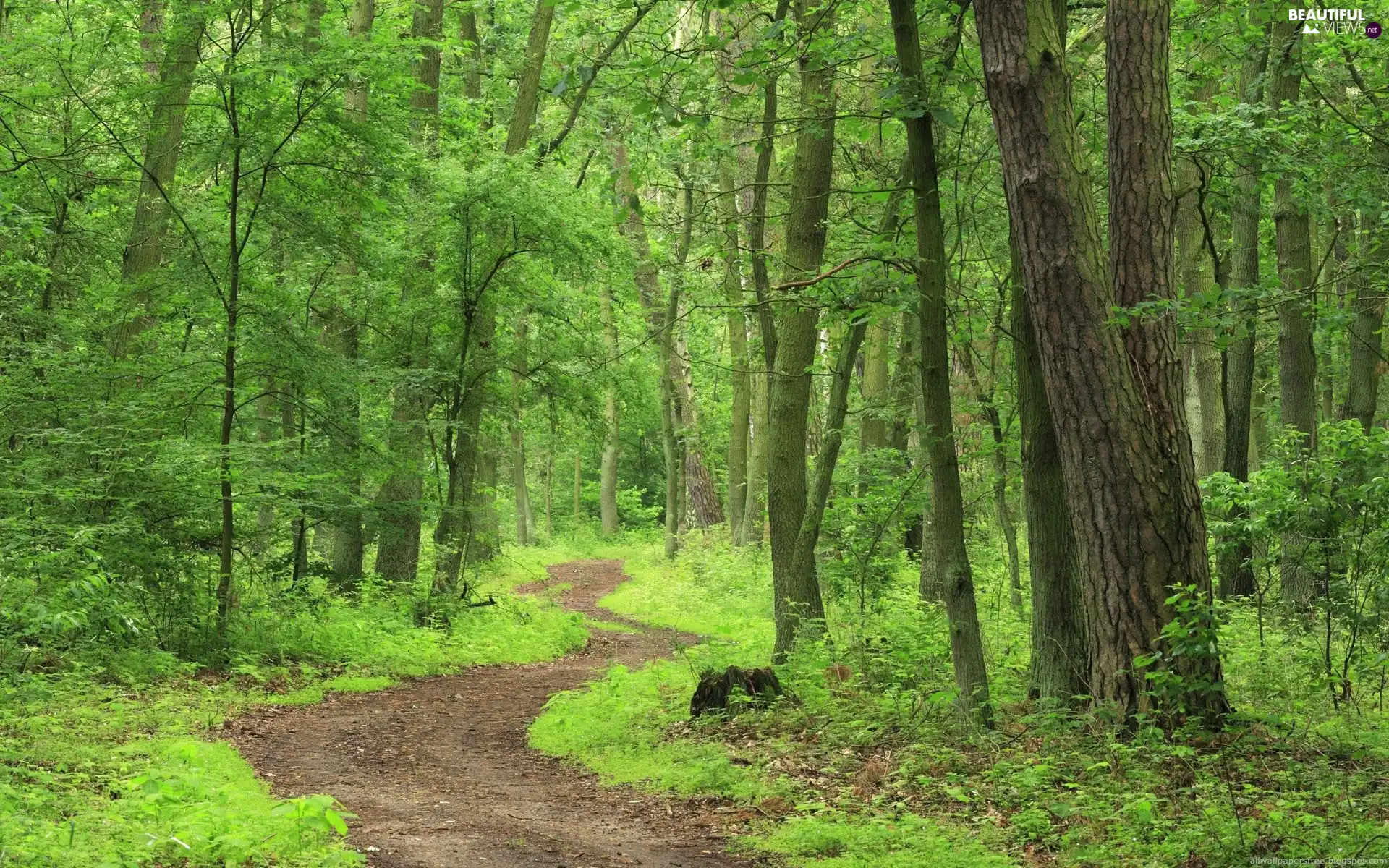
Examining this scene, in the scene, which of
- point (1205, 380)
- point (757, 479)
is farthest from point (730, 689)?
point (757, 479)

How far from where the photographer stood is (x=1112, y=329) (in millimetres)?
6504

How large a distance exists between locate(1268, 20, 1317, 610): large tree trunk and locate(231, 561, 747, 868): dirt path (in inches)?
290

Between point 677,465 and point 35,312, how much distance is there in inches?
673

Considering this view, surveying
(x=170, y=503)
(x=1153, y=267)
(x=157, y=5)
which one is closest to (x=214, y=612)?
(x=170, y=503)

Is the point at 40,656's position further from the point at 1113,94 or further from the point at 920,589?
the point at 920,589

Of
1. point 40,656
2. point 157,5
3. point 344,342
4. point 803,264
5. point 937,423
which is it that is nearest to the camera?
point 937,423

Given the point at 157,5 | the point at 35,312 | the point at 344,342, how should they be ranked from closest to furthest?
the point at 35,312 → the point at 157,5 → the point at 344,342

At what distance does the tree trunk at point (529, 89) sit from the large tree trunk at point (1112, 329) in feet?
35.6

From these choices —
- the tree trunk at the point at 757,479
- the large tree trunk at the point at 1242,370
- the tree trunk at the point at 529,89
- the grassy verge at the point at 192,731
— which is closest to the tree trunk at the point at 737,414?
the tree trunk at the point at 757,479

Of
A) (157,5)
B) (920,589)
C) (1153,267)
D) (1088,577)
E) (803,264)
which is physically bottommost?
(920,589)

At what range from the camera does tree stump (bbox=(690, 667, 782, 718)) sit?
8914 mm

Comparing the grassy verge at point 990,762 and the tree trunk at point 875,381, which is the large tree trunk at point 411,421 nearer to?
the grassy verge at point 990,762

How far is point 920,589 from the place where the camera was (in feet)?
48.1

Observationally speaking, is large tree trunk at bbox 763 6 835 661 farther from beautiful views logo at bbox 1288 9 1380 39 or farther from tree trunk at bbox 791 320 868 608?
beautiful views logo at bbox 1288 9 1380 39
